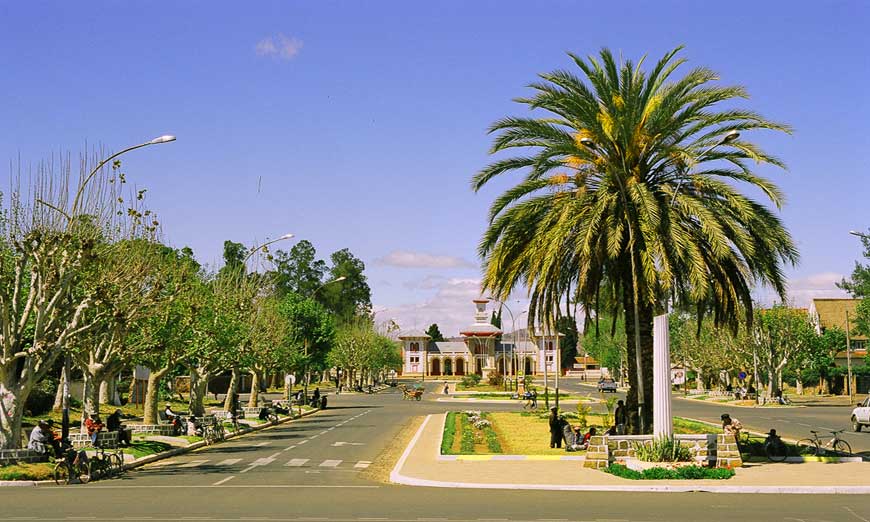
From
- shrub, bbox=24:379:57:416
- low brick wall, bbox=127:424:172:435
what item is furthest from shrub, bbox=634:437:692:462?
shrub, bbox=24:379:57:416

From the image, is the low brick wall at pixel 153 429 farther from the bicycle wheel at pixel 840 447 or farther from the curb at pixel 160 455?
the bicycle wheel at pixel 840 447

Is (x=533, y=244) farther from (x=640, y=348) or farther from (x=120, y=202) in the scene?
(x=120, y=202)

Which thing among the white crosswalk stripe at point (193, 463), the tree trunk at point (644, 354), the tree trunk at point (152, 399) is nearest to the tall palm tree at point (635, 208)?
the tree trunk at point (644, 354)

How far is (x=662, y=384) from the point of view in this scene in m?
24.1

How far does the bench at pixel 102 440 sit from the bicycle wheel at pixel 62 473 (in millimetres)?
4111

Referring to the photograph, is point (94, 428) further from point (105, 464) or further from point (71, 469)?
point (71, 469)

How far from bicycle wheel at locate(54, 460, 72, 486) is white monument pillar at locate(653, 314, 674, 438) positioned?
48.5 feet

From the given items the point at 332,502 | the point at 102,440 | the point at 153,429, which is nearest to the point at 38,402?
the point at 153,429

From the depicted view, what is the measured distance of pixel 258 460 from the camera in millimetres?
29312

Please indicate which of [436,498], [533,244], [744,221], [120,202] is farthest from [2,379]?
[744,221]

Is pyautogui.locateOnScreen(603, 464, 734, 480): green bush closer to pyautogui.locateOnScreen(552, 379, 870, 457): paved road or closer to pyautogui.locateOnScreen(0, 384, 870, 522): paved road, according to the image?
pyautogui.locateOnScreen(0, 384, 870, 522): paved road

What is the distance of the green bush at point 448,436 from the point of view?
101 feet

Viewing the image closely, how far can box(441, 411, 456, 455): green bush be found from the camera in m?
30.9

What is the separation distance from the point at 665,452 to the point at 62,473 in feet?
49.2
